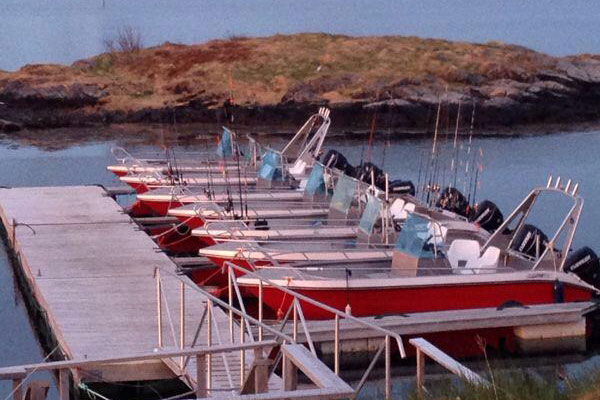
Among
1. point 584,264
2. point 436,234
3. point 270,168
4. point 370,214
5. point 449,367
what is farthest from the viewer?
point 270,168

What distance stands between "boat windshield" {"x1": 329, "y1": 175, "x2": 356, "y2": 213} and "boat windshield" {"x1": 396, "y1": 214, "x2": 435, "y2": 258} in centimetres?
299

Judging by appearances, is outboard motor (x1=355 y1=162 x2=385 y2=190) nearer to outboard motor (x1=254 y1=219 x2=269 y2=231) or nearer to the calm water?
the calm water

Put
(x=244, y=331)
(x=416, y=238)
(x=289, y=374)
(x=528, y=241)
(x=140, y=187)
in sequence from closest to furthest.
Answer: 1. (x=289, y=374)
2. (x=244, y=331)
3. (x=416, y=238)
4. (x=528, y=241)
5. (x=140, y=187)

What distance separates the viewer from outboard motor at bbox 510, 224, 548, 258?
1476cm

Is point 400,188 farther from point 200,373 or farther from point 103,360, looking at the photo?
point 103,360

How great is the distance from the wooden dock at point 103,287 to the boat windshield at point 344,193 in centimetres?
280

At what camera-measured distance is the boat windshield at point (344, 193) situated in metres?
17.0

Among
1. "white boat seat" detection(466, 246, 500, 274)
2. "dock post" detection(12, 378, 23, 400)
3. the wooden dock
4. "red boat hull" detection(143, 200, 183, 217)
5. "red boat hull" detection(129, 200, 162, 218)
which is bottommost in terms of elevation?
"red boat hull" detection(129, 200, 162, 218)

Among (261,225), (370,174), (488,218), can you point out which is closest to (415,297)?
(488,218)

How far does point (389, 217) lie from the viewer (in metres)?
15.6

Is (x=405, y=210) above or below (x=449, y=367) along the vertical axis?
Result: below

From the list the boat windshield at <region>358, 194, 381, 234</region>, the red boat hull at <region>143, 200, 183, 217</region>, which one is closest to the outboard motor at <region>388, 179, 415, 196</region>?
the boat windshield at <region>358, 194, 381, 234</region>

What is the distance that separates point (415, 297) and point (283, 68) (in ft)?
120

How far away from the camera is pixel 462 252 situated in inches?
587
